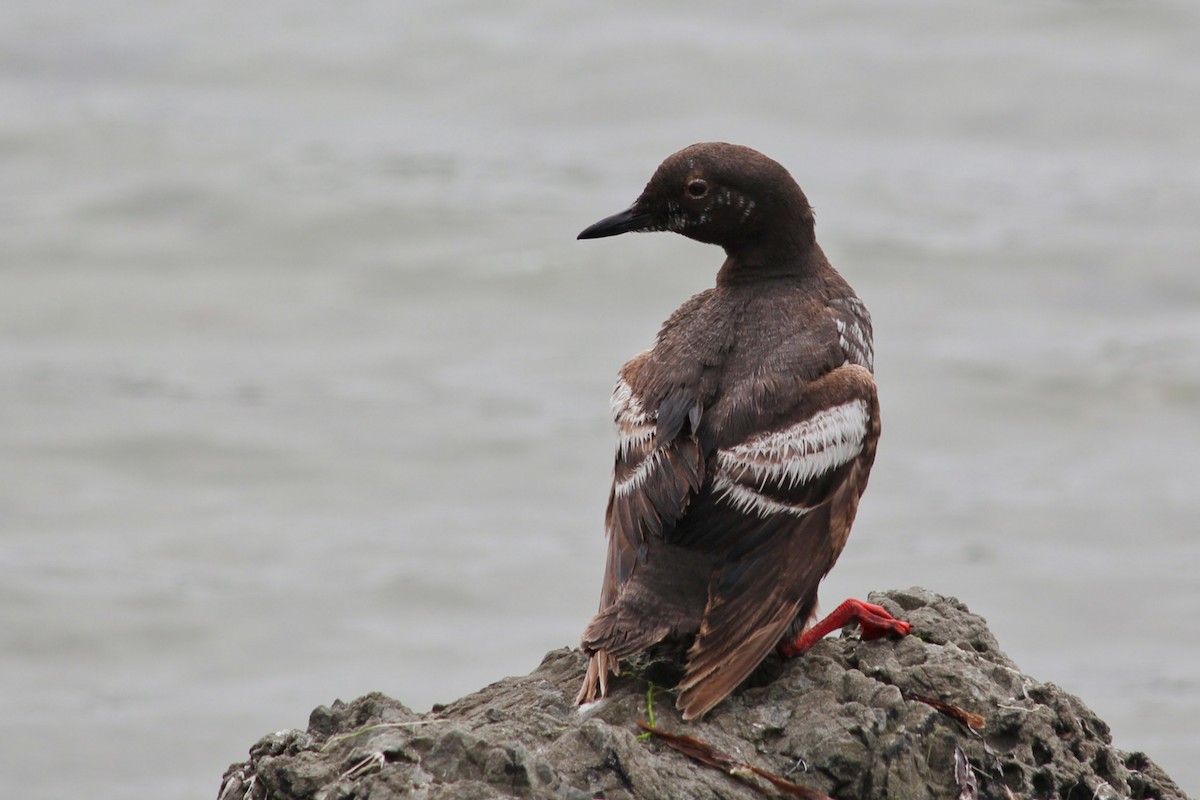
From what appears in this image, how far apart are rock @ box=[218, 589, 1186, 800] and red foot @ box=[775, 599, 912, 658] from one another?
5 centimetres

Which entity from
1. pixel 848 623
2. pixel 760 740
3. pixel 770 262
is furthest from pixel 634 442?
pixel 760 740

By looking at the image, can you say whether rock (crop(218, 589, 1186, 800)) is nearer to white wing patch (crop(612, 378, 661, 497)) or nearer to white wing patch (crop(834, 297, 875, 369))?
white wing patch (crop(612, 378, 661, 497))

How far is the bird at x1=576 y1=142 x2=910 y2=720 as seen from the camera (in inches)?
263

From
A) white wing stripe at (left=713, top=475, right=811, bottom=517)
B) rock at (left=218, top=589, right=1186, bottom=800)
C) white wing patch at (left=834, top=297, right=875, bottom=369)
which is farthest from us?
white wing patch at (left=834, top=297, right=875, bottom=369)

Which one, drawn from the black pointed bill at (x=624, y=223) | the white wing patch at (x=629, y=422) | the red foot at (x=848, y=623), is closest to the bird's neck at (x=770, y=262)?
the black pointed bill at (x=624, y=223)

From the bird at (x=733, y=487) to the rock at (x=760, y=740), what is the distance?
0.15m

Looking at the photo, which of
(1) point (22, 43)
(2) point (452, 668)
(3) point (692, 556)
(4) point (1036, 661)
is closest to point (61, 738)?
(2) point (452, 668)

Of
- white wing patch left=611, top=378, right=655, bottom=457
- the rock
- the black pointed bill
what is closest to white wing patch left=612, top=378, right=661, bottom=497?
white wing patch left=611, top=378, right=655, bottom=457

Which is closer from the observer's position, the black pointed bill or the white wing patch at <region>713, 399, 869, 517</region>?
the white wing patch at <region>713, 399, 869, 517</region>

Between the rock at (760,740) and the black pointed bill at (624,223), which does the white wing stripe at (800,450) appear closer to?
the rock at (760,740)

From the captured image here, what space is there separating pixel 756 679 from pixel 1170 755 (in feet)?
26.6

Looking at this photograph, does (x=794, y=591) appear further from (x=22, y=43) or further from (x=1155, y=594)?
(x=22, y=43)

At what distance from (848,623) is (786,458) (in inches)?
27.0

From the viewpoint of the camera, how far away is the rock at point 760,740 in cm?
587
